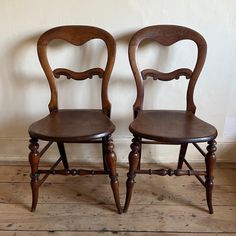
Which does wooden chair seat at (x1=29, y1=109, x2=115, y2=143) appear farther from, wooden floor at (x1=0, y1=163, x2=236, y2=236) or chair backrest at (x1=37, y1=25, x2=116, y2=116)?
wooden floor at (x1=0, y1=163, x2=236, y2=236)

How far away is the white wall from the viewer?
4.70 ft

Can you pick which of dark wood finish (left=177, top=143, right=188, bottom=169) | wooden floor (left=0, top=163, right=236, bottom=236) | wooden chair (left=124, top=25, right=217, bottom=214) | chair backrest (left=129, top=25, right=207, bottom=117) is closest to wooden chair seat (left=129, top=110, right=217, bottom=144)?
wooden chair (left=124, top=25, right=217, bottom=214)

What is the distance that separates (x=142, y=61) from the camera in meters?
1.54

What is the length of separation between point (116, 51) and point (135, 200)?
786 mm

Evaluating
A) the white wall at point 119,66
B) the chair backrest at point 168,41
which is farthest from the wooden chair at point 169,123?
the white wall at point 119,66

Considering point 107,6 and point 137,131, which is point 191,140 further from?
point 107,6

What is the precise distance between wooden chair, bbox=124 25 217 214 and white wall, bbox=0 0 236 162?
0.10m

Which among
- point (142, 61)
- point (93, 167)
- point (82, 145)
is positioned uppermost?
point (142, 61)

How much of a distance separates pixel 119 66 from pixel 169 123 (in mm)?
462

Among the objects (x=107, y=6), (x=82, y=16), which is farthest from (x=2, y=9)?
(x=107, y=6)

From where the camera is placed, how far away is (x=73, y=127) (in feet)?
4.09

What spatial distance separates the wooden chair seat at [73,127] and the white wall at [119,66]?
25 cm

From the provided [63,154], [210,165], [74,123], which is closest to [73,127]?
[74,123]

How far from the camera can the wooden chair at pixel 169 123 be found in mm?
1184
